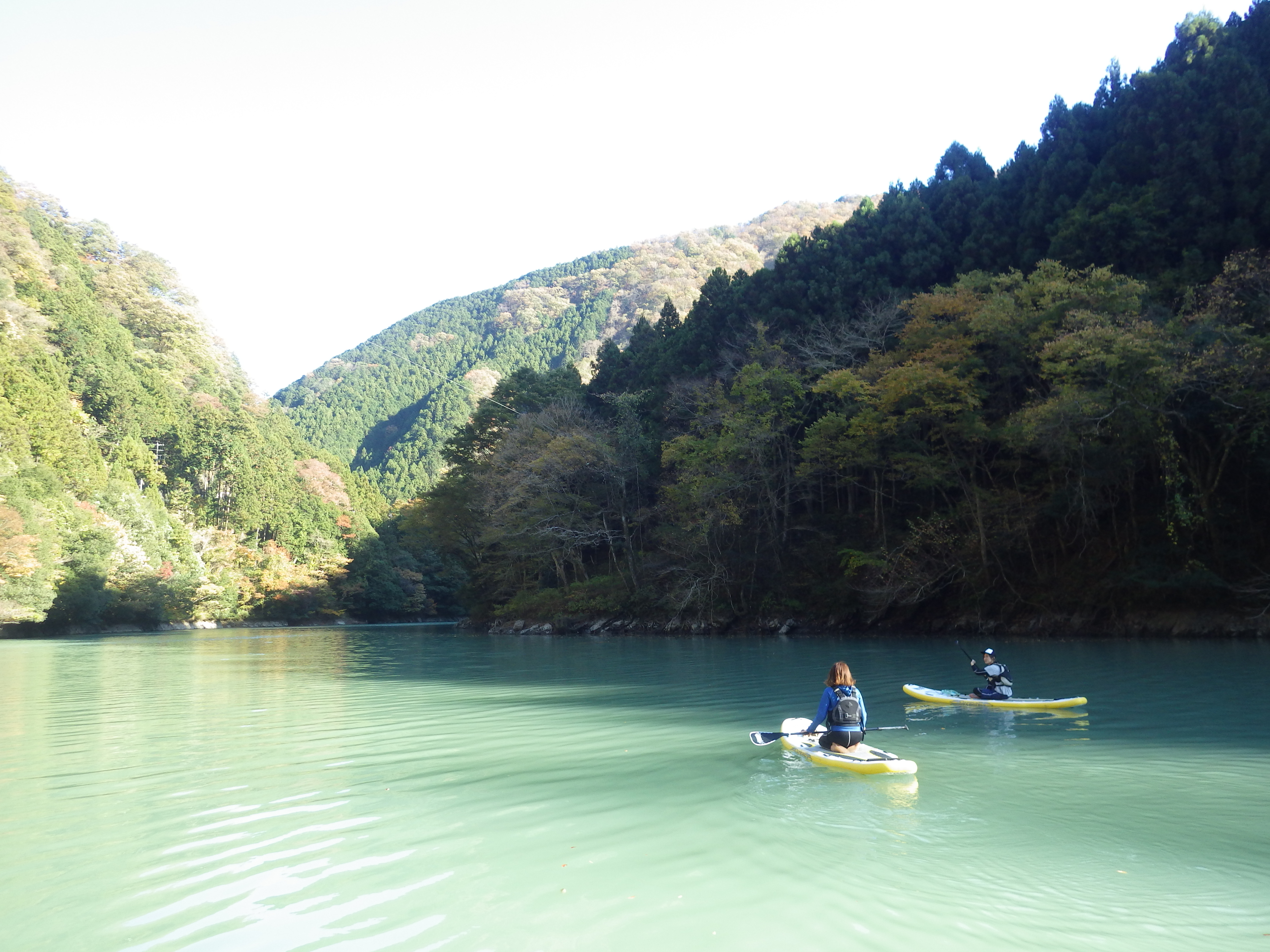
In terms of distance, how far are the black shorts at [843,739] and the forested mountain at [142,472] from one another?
3819 centimetres

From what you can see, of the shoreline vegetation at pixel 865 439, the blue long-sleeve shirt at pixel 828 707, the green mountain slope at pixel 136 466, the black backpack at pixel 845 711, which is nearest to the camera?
the black backpack at pixel 845 711

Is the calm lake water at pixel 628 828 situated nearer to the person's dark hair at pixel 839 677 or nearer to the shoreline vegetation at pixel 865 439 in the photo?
the person's dark hair at pixel 839 677

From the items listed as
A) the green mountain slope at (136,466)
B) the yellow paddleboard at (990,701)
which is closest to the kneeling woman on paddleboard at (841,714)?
the yellow paddleboard at (990,701)

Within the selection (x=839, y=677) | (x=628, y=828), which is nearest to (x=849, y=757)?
(x=839, y=677)

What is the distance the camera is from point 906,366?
24.1m

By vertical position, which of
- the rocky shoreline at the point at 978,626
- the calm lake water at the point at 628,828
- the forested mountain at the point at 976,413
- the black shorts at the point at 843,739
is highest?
the forested mountain at the point at 976,413

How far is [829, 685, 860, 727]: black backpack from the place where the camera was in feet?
24.8

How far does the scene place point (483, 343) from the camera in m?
112

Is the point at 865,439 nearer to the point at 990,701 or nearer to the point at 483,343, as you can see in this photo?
the point at 990,701

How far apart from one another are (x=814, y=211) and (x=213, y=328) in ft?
235

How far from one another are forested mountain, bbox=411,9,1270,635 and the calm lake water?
1056 centimetres

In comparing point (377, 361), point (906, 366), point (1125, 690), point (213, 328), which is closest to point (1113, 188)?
point (906, 366)

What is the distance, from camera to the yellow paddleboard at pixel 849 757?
692cm

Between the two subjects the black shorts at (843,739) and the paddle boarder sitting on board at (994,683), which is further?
the paddle boarder sitting on board at (994,683)
